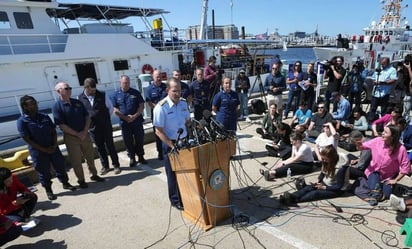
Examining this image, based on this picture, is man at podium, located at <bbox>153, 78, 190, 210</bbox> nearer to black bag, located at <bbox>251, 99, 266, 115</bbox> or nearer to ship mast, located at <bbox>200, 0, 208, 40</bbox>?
black bag, located at <bbox>251, 99, 266, 115</bbox>

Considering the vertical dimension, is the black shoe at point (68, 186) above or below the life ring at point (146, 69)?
below

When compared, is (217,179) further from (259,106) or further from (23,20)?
(23,20)

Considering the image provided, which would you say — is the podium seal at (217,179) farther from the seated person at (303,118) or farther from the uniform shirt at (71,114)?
the seated person at (303,118)

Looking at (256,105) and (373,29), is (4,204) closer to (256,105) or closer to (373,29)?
(256,105)

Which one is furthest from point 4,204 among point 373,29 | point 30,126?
point 373,29

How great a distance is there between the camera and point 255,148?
20.9ft

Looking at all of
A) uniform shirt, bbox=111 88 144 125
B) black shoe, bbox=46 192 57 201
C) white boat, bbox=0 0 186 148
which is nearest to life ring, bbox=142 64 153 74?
white boat, bbox=0 0 186 148

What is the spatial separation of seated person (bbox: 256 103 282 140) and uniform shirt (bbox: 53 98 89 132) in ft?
14.3

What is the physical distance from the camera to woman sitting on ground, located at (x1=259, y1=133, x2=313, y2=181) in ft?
15.6

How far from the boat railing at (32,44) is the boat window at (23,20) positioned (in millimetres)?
492

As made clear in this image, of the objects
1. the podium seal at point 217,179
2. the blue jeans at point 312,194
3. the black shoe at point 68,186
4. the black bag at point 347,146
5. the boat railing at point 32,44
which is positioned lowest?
the black bag at point 347,146

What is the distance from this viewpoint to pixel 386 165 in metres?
3.94

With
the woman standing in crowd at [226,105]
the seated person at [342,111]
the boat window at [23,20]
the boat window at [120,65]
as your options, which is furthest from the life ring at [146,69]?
the seated person at [342,111]

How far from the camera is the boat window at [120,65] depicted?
36.3 ft
